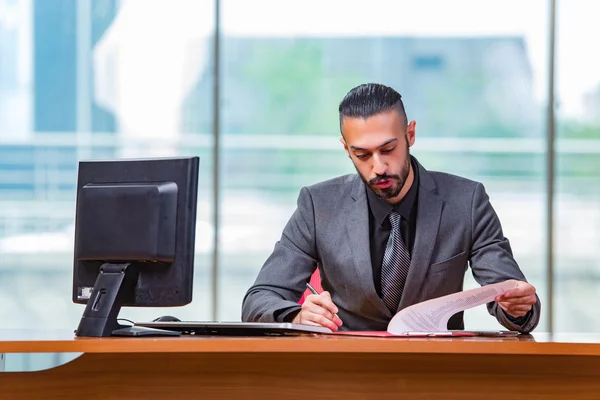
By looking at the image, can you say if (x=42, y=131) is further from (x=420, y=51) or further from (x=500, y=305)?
(x=500, y=305)

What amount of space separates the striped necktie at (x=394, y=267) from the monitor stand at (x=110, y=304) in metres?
0.74

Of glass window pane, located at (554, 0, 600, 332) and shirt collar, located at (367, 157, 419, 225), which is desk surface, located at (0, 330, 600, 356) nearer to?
shirt collar, located at (367, 157, 419, 225)

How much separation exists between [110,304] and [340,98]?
3.00 m

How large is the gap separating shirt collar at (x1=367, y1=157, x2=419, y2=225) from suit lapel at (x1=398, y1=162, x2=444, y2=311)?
1.4 inches

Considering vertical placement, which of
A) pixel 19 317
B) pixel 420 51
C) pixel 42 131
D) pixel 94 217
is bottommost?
pixel 19 317

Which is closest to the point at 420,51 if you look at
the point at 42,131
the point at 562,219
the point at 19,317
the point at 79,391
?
the point at 562,219

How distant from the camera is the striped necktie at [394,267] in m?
2.51

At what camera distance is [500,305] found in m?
2.13

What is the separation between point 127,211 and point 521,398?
1.00 meters

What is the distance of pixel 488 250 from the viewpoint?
Answer: 8.20ft

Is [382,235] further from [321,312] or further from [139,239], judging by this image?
[139,239]

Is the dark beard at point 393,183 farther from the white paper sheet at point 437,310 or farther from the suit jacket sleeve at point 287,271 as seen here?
the white paper sheet at point 437,310

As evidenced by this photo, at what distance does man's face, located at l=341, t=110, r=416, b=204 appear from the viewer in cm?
238

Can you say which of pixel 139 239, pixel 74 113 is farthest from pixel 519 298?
pixel 74 113
